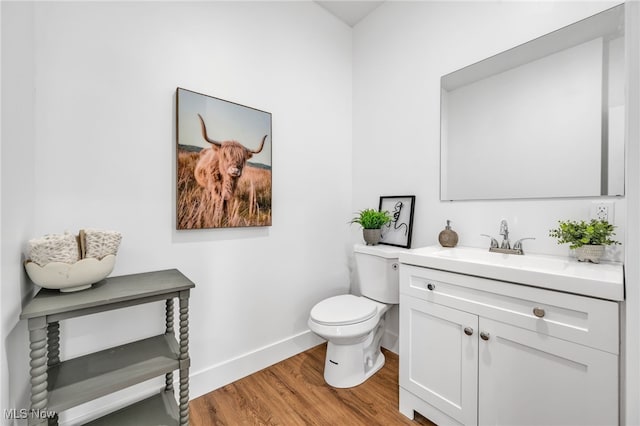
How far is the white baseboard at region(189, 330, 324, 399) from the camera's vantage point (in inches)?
63.1

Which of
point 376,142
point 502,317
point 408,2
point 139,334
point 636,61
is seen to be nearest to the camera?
point 636,61

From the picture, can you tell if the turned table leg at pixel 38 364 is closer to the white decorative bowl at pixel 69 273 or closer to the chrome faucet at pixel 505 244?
the white decorative bowl at pixel 69 273

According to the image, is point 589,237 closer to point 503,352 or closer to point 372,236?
point 503,352

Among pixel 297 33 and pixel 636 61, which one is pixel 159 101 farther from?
pixel 636 61

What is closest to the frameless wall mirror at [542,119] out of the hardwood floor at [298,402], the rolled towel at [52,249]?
the hardwood floor at [298,402]

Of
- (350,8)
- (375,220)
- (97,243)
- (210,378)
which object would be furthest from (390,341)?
(350,8)

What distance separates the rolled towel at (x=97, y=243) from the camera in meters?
1.12

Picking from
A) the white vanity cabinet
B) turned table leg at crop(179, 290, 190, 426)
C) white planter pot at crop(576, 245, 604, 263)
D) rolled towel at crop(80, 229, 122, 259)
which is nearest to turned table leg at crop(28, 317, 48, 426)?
rolled towel at crop(80, 229, 122, 259)

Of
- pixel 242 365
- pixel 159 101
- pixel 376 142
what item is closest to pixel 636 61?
pixel 376 142

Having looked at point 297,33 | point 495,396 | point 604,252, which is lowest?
point 495,396

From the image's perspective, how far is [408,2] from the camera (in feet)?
6.49

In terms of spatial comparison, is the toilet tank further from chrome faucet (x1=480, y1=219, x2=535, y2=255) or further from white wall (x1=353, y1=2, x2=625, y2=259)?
chrome faucet (x1=480, y1=219, x2=535, y2=255)

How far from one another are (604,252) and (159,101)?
222 centimetres

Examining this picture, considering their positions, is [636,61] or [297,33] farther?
[297,33]
